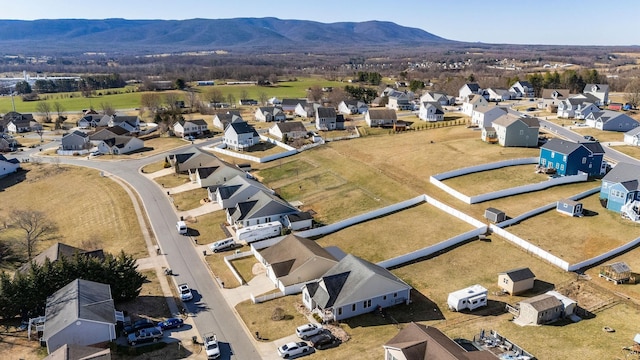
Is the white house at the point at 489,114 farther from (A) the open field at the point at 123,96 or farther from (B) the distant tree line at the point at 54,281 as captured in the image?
(A) the open field at the point at 123,96

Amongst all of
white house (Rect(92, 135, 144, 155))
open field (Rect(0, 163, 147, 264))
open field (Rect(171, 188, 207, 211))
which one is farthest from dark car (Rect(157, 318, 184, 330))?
white house (Rect(92, 135, 144, 155))

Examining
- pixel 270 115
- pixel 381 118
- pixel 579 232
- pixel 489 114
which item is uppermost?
pixel 489 114

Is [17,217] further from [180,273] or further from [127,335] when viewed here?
[127,335]

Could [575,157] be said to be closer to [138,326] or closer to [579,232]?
[579,232]

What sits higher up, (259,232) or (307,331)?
(259,232)

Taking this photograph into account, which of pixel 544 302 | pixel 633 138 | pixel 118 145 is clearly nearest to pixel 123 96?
pixel 118 145

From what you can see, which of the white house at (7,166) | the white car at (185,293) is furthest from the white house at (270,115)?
the white car at (185,293)
